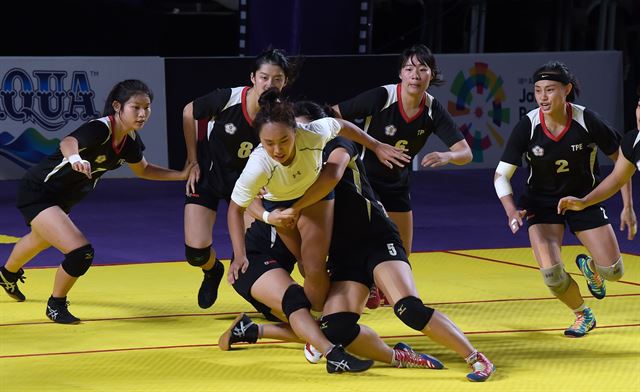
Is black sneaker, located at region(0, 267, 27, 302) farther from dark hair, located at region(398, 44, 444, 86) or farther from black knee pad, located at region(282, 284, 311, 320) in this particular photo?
dark hair, located at region(398, 44, 444, 86)

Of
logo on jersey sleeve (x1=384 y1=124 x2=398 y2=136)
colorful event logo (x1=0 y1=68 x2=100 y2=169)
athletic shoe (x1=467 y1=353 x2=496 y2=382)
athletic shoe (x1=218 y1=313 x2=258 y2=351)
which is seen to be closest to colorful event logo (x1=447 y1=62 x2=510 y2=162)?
colorful event logo (x1=0 y1=68 x2=100 y2=169)

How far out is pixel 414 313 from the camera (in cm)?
627

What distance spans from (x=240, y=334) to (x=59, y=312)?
1.44m

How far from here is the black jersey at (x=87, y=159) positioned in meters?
7.76

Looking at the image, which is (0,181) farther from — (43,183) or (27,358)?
(27,358)

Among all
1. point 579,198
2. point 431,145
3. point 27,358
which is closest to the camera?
point 27,358

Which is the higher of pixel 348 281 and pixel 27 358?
pixel 348 281

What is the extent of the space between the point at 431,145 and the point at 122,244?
20.6 ft

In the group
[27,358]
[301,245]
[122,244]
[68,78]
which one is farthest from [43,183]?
[68,78]

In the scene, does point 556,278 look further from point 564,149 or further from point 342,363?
point 342,363

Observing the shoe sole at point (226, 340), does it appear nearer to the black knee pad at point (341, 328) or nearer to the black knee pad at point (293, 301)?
the black knee pad at point (293, 301)

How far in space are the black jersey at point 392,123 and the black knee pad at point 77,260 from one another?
6.16ft

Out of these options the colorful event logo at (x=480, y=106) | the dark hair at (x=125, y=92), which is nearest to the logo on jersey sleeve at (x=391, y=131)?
the dark hair at (x=125, y=92)

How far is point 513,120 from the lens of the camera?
1675 cm
